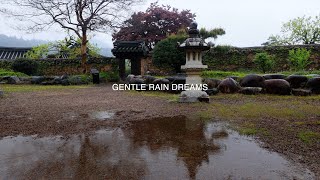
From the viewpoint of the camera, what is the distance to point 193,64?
7832 mm

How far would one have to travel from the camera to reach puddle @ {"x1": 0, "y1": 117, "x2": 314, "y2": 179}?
8.97 feet

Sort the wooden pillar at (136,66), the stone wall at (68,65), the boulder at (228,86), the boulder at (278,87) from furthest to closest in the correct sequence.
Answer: the stone wall at (68,65)
the wooden pillar at (136,66)
the boulder at (228,86)
the boulder at (278,87)

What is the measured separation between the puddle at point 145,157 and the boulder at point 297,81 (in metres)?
6.48

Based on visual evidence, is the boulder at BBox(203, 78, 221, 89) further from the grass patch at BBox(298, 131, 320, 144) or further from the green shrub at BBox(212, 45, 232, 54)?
the green shrub at BBox(212, 45, 232, 54)

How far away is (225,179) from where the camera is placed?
2613mm

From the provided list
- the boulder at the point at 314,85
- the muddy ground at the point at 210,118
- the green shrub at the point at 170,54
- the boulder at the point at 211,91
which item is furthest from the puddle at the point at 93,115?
the green shrub at the point at 170,54

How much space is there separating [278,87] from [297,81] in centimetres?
95

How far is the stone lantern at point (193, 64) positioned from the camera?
774cm

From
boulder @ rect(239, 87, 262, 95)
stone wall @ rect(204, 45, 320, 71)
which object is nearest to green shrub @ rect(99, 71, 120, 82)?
stone wall @ rect(204, 45, 320, 71)

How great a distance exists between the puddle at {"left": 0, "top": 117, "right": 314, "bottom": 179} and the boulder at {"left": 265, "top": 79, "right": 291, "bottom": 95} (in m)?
5.75

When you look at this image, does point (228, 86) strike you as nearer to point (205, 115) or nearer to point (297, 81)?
point (297, 81)

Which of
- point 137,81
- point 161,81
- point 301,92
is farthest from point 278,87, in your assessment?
point 137,81

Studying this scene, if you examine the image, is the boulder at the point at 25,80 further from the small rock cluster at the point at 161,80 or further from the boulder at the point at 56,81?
the small rock cluster at the point at 161,80

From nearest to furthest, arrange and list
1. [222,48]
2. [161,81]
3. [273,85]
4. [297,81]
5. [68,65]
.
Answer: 1. [273,85]
2. [297,81]
3. [161,81]
4. [222,48]
5. [68,65]
